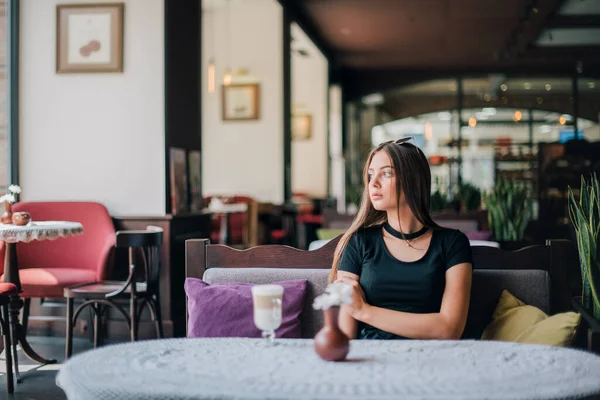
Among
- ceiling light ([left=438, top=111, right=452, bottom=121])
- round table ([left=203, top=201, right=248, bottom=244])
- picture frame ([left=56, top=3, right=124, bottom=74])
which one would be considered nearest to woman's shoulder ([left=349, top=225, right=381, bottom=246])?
picture frame ([left=56, top=3, right=124, bottom=74])

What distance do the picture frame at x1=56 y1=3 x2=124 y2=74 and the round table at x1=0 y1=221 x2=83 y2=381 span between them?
5.00 ft

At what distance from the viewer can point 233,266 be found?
2.70m

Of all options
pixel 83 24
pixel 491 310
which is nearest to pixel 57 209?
pixel 83 24

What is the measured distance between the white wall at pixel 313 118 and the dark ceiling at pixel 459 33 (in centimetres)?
51

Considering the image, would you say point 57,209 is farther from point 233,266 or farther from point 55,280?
point 233,266

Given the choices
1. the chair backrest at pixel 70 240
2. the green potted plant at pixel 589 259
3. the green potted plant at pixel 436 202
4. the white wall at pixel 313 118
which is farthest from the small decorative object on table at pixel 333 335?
the white wall at pixel 313 118

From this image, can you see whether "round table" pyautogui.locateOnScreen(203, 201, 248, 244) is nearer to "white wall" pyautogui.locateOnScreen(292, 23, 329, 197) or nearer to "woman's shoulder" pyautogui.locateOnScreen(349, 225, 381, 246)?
"white wall" pyautogui.locateOnScreen(292, 23, 329, 197)

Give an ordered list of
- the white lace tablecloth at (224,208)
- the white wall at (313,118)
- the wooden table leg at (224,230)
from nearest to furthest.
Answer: the white lace tablecloth at (224,208) → the wooden table leg at (224,230) → the white wall at (313,118)

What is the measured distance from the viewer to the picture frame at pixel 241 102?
9.83 m

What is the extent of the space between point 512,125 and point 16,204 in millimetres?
10596

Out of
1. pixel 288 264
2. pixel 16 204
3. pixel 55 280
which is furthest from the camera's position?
pixel 16 204

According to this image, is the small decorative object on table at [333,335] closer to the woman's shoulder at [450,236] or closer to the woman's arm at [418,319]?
the woman's arm at [418,319]

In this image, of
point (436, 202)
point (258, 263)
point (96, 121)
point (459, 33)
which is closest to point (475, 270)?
point (258, 263)

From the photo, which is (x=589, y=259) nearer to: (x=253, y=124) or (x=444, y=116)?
(x=253, y=124)
